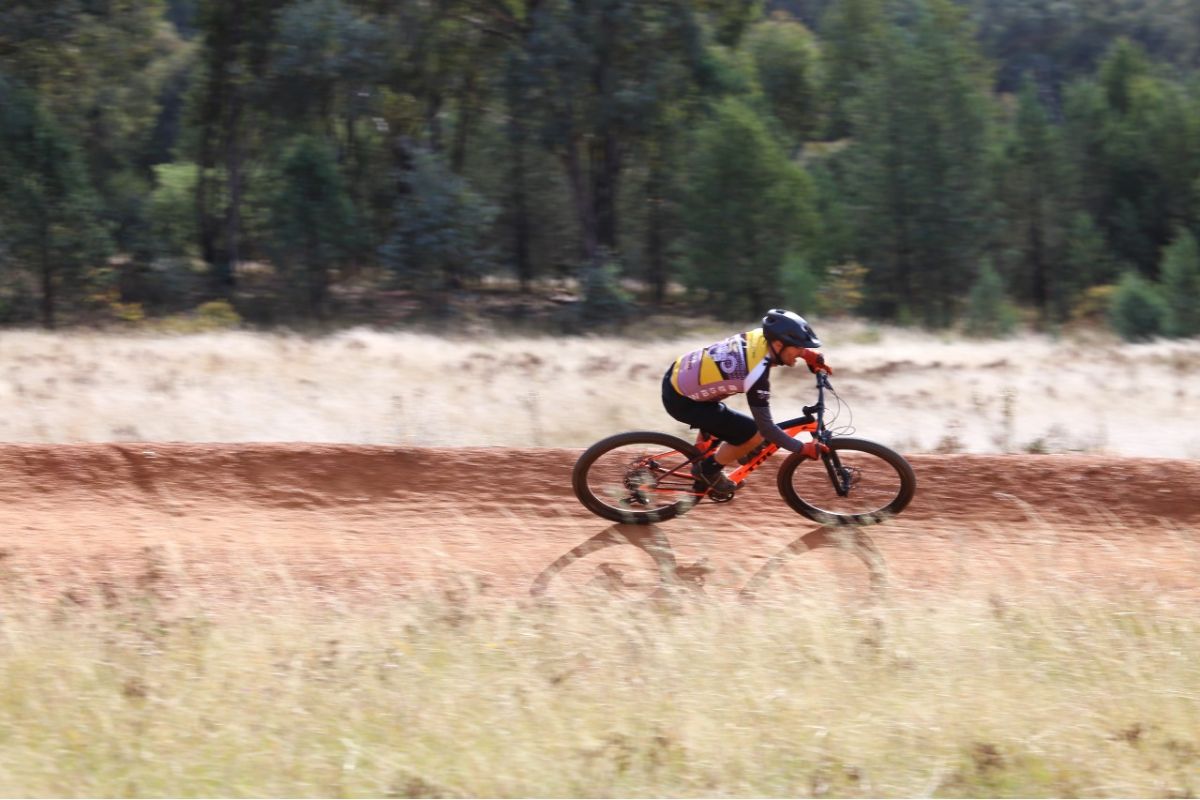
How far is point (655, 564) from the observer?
8.36 meters

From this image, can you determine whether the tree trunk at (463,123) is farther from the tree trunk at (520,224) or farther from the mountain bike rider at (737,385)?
the mountain bike rider at (737,385)

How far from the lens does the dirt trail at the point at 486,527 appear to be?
8242 mm

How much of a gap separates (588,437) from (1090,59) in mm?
97107

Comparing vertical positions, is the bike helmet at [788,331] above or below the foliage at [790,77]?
below

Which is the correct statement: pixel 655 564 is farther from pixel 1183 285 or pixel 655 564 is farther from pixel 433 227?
pixel 1183 285

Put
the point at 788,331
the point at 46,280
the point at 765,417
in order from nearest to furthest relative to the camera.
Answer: the point at 788,331 < the point at 765,417 < the point at 46,280

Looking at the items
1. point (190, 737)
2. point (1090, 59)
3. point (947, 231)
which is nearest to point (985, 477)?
point (190, 737)

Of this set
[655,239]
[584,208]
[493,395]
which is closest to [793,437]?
[493,395]

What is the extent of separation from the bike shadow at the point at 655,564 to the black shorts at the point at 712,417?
90cm

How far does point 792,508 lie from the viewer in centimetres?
909

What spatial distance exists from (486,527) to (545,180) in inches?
1576

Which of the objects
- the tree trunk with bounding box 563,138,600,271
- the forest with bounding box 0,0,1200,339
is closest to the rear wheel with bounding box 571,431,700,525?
the forest with bounding box 0,0,1200,339

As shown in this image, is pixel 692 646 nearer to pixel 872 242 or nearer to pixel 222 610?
pixel 222 610

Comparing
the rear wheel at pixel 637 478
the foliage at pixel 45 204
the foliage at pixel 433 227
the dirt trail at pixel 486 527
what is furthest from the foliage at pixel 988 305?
the rear wheel at pixel 637 478
